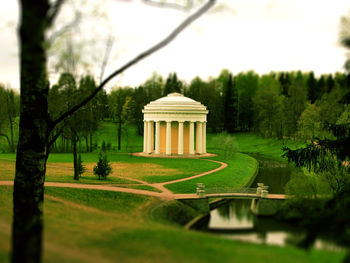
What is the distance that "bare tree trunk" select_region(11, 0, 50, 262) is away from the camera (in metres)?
8.63

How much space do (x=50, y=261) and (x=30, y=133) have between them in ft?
13.1

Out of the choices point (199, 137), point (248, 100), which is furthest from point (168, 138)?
point (248, 100)

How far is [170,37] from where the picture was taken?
11.4m

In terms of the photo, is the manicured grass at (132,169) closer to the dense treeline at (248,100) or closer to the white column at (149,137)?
the white column at (149,137)

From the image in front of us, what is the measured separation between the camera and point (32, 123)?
10977mm

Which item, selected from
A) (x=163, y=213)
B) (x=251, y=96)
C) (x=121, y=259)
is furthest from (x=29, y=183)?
(x=251, y=96)

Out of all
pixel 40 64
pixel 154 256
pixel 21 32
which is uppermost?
pixel 21 32

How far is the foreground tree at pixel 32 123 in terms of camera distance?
871 cm

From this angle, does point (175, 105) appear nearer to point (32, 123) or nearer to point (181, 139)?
point (181, 139)

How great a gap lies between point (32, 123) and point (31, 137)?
44cm

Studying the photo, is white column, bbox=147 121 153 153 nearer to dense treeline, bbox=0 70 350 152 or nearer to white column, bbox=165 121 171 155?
white column, bbox=165 121 171 155

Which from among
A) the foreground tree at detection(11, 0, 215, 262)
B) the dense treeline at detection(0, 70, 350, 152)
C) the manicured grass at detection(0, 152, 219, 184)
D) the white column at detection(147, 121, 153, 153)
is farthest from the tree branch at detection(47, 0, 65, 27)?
the white column at detection(147, 121, 153, 153)

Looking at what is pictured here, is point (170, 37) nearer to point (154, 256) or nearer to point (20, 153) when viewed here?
point (20, 153)

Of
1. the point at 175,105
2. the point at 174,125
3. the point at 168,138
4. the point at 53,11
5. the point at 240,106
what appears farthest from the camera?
the point at 240,106
